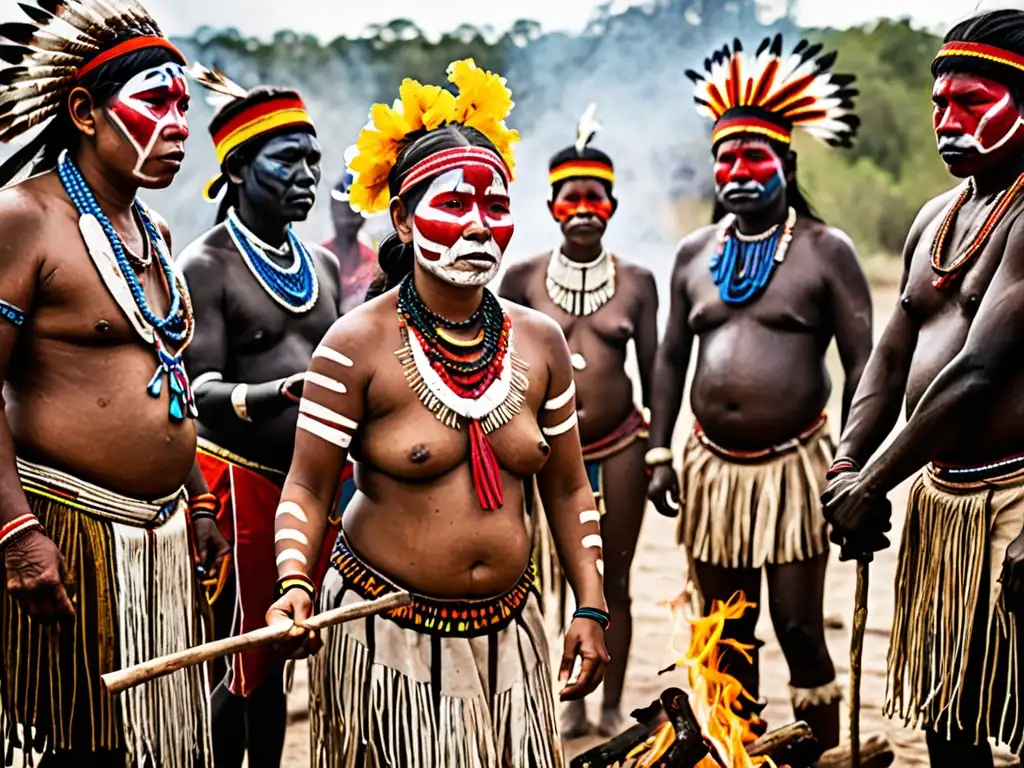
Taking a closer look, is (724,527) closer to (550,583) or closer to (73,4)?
(550,583)

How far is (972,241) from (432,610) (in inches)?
71.2

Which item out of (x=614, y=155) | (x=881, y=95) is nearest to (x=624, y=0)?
(x=614, y=155)

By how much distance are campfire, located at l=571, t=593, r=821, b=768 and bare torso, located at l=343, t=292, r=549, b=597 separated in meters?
0.95

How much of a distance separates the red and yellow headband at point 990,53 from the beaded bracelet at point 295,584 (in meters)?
2.27

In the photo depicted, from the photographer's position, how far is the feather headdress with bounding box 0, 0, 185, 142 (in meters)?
3.46

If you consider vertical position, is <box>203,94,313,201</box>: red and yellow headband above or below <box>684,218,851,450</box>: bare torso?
above

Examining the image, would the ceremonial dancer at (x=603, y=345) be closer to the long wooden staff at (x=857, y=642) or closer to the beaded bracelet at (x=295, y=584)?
the long wooden staff at (x=857, y=642)

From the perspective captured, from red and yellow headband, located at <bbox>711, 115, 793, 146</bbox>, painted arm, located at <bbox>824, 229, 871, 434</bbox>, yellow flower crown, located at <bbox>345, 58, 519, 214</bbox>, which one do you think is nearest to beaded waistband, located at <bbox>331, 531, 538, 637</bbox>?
yellow flower crown, located at <bbox>345, 58, 519, 214</bbox>

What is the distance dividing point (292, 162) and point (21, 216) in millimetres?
1522

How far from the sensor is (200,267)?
4570mm

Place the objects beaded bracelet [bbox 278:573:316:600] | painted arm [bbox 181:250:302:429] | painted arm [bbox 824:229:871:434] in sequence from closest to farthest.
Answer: beaded bracelet [bbox 278:573:316:600]
painted arm [bbox 181:250:302:429]
painted arm [bbox 824:229:871:434]

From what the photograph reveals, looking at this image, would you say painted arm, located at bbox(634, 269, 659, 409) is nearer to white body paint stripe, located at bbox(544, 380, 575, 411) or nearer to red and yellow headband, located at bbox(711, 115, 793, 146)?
red and yellow headband, located at bbox(711, 115, 793, 146)

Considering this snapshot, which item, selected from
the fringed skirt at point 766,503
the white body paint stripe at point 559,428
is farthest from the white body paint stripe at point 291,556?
the fringed skirt at point 766,503

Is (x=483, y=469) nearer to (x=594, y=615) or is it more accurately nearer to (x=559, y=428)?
(x=559, y=428)
